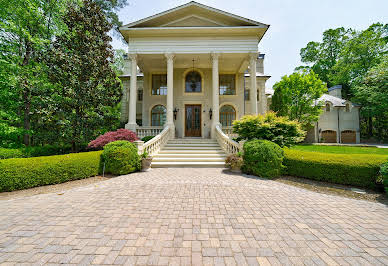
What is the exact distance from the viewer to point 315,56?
3162cm

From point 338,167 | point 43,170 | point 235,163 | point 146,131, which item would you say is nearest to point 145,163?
point 43,170

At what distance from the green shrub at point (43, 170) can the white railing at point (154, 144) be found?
1.89 meters

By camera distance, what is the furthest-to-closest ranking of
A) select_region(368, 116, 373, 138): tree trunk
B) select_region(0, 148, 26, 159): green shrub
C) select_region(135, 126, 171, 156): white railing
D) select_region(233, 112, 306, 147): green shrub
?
select_region(368, 116, 373, 138): tree trunk, select_region(135, 126, 171, 156): white railing, select_region(233, 112, 306, 147): green shrub, select_region(0, 148, 26, 159): green shrub

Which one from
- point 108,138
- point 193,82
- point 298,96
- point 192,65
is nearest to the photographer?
point 108,138

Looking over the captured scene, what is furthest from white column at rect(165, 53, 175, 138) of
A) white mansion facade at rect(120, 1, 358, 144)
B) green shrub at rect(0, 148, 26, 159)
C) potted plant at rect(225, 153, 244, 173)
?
green shrub at rect(0, 148, 26, 159)

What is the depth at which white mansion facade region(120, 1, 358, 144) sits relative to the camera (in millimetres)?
11320

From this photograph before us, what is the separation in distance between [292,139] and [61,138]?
12876 mm

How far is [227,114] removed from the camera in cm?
1467

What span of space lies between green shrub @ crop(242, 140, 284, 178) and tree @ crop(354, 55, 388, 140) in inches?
925

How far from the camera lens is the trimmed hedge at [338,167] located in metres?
4.60

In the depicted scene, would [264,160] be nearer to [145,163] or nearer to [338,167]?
[338,167]

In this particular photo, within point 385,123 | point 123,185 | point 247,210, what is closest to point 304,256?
point 247,210

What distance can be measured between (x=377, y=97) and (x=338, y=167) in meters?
23.3

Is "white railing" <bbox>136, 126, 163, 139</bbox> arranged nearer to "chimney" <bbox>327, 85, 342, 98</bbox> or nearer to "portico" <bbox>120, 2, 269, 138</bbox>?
"portico" <bbox>120, 2, 269, 138</bbox>
